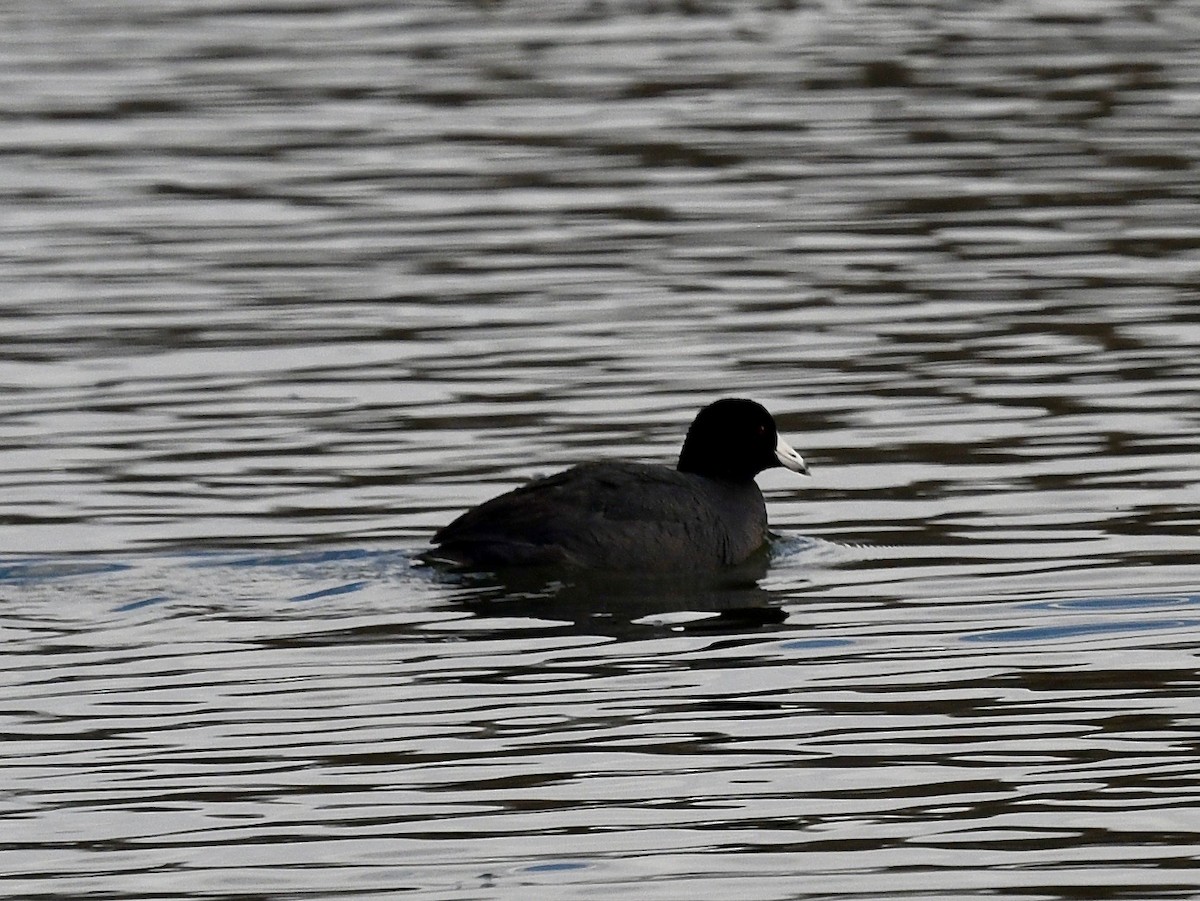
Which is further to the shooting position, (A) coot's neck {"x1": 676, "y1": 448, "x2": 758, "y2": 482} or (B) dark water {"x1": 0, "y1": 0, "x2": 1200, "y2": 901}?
(A) coot's neck {"x1": 676, "y1": 448, "x2": 758, "y2": 482}

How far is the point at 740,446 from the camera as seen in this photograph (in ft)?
40.1

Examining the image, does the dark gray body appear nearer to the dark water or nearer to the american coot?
the american coot

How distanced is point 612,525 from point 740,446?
111cm

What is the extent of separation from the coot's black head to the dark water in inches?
15.3

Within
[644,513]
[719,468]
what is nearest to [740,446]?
[719,468]

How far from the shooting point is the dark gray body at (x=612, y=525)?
36.4 ft

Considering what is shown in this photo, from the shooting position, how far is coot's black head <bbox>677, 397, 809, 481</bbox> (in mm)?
12195

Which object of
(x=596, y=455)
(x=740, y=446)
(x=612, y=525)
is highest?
(x=740, y=446)

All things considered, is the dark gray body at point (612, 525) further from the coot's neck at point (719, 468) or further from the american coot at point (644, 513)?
the coot's neck at point (719, 468)

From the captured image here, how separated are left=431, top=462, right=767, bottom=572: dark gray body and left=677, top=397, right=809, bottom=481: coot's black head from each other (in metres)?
0.27

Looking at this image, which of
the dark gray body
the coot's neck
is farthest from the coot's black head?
the dark gray body

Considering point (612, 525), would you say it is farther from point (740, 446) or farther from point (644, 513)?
point (740, 446)

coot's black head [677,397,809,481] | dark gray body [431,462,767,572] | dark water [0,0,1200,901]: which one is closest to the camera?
dark water [0,0,1200,901]

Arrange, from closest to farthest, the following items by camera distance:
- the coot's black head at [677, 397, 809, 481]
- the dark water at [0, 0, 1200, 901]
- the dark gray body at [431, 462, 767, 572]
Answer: the dark water at [0, 0, 1200, 901] < the dark gray body at [431, 462, 767, 572] < the coot's black head at [677, 397, 809, 481]
